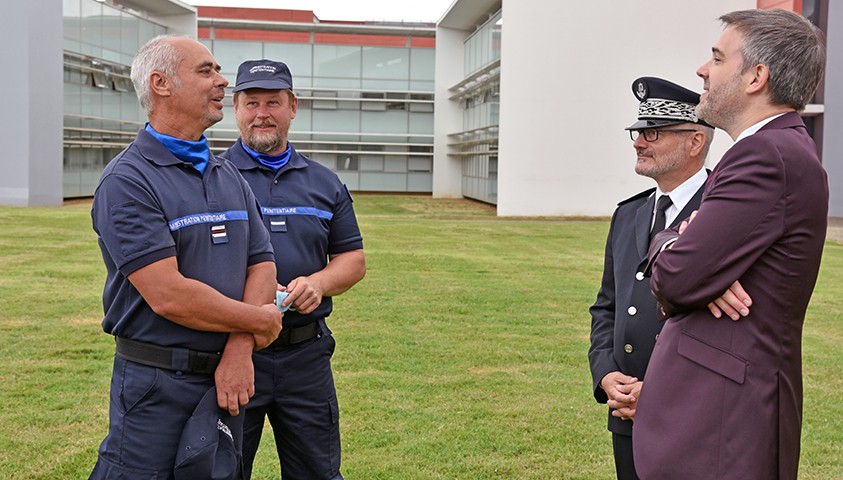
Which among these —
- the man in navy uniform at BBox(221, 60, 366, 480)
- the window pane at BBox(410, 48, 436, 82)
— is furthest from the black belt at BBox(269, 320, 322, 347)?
the window pane at BBox(410, 48, 436, 82)

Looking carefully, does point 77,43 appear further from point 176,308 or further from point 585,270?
point 176,308

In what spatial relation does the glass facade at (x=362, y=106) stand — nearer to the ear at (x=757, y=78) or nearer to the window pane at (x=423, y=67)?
the window pane at (x=423, y=67)

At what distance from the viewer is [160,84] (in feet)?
10.2

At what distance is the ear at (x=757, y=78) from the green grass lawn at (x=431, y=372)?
3241mm

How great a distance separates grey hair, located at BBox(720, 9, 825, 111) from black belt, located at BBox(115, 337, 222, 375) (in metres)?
1.89

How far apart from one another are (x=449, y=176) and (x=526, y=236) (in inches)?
897

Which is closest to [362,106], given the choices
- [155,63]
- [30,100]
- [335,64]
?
[335,64]

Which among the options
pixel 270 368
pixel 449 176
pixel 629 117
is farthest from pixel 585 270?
pixel 449 176

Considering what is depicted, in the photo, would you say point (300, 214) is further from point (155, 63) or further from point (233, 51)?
point (233, 51)

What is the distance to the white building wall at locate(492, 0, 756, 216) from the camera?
29297 millimetres

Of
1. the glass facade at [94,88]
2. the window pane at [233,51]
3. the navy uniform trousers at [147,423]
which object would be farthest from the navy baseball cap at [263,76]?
the window pane at [233,51]

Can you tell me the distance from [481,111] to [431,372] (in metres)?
29.9

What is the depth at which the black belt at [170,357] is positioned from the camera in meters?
2.97

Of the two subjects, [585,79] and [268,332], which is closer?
[268,332]
